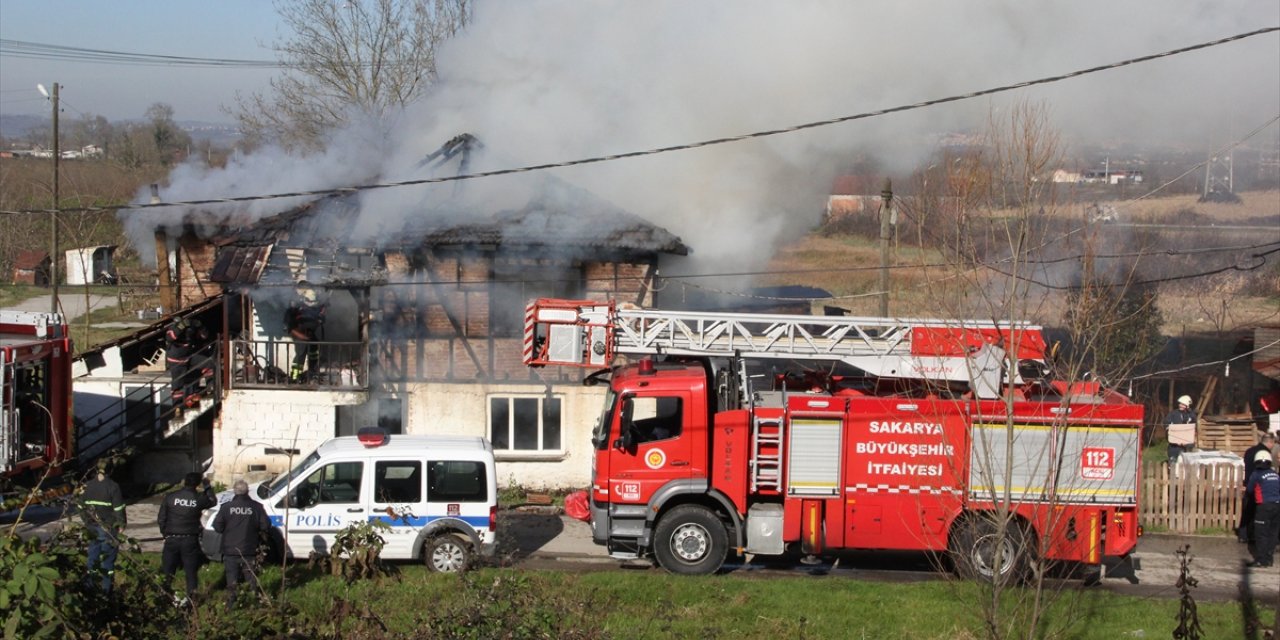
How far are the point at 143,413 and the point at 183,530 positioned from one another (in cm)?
795

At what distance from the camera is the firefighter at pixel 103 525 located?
5.79 m

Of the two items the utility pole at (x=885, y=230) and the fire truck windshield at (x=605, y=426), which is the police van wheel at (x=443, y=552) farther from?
the utility pole at (x=885, y=230)

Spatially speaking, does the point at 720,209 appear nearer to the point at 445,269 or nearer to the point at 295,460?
the point at 445,269

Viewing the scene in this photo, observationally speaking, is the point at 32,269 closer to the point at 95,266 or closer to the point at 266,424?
the point at 95,266

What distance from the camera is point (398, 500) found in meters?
12.3

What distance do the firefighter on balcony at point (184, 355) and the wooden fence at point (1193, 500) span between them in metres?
14.5

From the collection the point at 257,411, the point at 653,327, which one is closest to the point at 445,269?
the point at 257,411

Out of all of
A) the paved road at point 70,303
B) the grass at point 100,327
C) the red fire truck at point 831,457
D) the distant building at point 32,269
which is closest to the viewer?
the red fire truck at point 831,457

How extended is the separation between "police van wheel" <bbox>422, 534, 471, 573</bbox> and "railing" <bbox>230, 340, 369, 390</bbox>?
18.6ft

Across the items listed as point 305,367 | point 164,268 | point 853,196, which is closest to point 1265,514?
point 853,196

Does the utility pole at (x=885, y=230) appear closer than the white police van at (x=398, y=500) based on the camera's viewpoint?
No

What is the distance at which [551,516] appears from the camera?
1627cm

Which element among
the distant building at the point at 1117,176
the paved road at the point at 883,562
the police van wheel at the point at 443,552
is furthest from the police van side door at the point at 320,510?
the distant building at the point at 1117,176

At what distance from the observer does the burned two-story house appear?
56.9 feet
